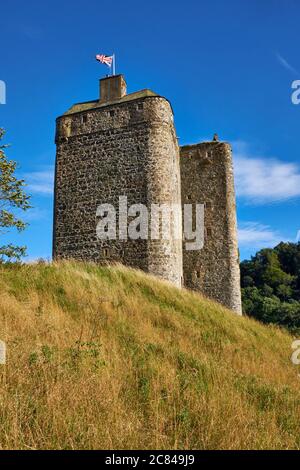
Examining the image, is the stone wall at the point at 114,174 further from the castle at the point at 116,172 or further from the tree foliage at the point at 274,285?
the tree foliage at the point at 274,285

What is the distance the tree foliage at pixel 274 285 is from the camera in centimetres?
4348

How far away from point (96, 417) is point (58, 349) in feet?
6.33

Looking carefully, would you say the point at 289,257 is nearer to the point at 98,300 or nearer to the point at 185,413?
the point at 98,300

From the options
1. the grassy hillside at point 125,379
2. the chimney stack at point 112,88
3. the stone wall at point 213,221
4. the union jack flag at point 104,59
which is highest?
the union jack flag at point 104,59

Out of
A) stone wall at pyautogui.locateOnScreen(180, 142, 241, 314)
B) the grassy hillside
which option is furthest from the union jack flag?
the grassy hillside

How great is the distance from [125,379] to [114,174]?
15052 mm

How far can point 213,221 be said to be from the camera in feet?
79.2

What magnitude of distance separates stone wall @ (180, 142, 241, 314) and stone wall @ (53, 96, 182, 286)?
4400mm

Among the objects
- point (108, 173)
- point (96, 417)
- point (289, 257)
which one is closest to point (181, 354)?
point (96, 417)

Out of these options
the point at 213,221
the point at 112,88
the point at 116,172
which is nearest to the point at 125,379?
the point at 116,172

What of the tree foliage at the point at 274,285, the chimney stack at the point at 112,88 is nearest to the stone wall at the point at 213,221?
the chimney stack at the point at 112,88

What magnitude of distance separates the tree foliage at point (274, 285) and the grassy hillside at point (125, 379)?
34.0 meters
